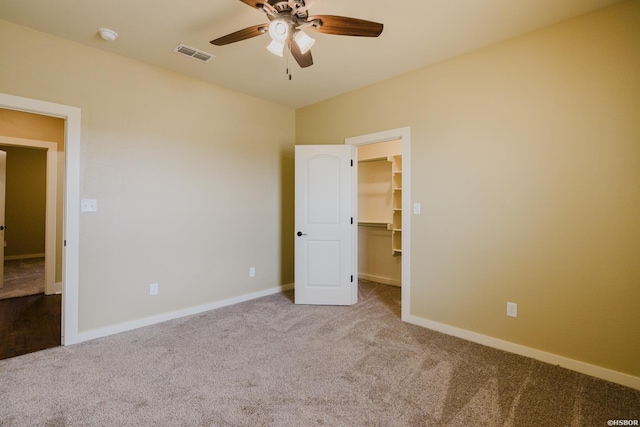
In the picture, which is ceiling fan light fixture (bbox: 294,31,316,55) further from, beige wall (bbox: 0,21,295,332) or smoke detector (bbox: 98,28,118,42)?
beige wall (bbox: 0,21,295,332)

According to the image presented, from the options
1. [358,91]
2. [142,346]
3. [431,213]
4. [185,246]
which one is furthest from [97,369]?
[358,91]

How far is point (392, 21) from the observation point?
2352mm

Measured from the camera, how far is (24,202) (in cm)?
725

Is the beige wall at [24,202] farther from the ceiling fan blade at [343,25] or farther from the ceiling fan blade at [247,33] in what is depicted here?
the ceiling fan blade at [343,25]

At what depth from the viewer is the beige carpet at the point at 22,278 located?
4.34 m

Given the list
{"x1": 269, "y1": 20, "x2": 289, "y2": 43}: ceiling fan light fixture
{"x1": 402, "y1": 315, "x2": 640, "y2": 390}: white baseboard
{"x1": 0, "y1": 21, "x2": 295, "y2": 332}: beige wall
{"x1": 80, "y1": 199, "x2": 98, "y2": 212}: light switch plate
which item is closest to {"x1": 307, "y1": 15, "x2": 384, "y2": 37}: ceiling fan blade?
{"x1": 269, "y1": 20, "x2": 289, "y2": 43}: ceiling fan light fixture

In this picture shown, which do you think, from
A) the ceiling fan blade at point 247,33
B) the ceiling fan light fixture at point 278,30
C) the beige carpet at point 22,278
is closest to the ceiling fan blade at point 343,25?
the ceiling fan light fixture at point 278,30

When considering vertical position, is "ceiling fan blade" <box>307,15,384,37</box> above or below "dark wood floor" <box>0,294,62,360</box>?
above

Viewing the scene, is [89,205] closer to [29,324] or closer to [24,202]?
[29,324]

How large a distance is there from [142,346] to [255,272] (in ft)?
5.35

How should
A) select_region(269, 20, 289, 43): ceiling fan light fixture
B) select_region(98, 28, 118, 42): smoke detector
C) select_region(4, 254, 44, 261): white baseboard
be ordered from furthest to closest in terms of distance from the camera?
select_region(4, 254, 44, 261): white baseboard → select_region(98, 28, 118, 42): smoke detector → select_region(269, 20, 289, 43): ceiling fan light fixture

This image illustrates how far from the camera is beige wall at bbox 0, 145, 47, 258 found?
7.09 m

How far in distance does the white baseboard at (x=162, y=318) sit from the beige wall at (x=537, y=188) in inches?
82.4

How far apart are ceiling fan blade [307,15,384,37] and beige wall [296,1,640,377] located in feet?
4.75
